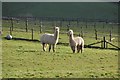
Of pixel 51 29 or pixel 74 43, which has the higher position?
pixel 51 29

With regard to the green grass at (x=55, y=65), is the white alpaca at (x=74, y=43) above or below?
above

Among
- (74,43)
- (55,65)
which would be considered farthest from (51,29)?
(55,65)

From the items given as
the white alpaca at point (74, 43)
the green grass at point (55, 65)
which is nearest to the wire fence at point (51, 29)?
the white alpaca at point (74, 43)

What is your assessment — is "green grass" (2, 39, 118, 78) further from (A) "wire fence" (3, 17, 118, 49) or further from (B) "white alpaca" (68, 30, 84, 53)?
(A) "wire fence" (3, 17, 118, 49)

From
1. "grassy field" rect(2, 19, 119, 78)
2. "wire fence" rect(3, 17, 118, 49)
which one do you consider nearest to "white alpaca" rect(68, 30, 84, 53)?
"grassy field" rect(2, 19, 119, 78)

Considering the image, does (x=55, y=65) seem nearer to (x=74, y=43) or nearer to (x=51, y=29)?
(x=74, y=43)

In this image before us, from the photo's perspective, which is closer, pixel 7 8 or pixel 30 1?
pixel 7 8

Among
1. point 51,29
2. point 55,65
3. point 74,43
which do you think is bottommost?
point 55,65

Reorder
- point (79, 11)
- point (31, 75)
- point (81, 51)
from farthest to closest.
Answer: point (79, 11) < point (81, 51) < point (31, 75)

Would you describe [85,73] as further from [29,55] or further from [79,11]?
[79,11]

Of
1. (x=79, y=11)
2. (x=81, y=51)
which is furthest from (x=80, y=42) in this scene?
(x=79, y=11)

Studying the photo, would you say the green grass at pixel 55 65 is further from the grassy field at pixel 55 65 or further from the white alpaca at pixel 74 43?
the white alpaca at pixel 74 43

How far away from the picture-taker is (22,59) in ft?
66.9

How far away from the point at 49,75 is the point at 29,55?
22.0 ft
